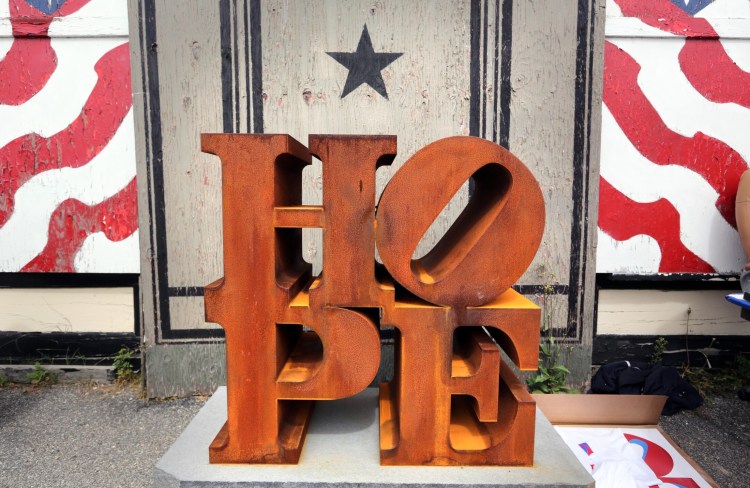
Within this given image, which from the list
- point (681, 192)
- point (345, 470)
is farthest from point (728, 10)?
point (345, 470)

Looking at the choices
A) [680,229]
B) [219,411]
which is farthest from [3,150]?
[680,229]

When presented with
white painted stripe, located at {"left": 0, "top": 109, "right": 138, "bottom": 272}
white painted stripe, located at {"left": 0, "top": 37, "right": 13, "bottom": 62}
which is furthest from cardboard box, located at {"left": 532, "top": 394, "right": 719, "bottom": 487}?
white painted stripe, located at {"left": 0, "top": 37, "right": 13, "bottom": 62}

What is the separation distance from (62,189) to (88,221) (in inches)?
10.4

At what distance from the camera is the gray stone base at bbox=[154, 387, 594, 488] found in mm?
1165

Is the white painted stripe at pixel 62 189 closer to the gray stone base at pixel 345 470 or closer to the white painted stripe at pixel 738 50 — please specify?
the gray stone base at pixel 345 470

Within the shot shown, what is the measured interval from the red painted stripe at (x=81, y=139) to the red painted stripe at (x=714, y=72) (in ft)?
11.7

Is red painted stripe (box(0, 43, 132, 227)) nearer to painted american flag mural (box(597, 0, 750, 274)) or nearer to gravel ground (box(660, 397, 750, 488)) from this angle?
painted american flag mural (box(597, 0, 750, 274))

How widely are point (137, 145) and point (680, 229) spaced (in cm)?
348

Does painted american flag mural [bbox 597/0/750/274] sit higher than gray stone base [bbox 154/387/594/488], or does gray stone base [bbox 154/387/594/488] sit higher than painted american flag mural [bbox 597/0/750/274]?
painted american flag mural [bbox 597/0/750/274]

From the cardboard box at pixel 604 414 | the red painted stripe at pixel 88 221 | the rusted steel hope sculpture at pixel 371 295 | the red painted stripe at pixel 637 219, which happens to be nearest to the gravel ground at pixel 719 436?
the cardboard box at pixel 604 414

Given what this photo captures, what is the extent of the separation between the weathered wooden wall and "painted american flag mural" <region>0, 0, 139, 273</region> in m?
0.28

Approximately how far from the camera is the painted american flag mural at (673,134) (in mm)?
2686

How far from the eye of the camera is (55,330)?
290 cm

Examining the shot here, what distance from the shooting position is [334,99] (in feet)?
8.39
